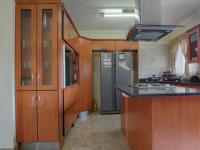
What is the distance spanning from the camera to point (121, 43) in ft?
20.5

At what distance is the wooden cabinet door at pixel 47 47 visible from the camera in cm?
305

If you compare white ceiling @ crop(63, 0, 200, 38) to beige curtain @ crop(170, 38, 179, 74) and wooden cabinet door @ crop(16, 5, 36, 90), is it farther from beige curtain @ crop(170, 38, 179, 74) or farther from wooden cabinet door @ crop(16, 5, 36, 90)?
wooden cabinet door @ crop(16, 5, 36, 90)

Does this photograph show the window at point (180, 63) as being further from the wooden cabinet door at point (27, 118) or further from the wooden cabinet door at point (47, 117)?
the wooden cabinet door at point (27, 118)

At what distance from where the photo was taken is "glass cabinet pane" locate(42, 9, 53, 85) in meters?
3.10

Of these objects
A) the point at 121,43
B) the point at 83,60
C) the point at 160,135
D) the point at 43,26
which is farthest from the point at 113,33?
the point at 160,135

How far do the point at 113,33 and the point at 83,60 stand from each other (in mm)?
1512

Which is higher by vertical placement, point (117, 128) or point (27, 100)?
point (27, 100)

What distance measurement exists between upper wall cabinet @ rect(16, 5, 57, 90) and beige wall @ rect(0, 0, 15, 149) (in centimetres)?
8

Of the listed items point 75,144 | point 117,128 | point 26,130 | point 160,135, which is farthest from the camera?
point 117,128

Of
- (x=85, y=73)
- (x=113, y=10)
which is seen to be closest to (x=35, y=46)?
(x=113, y=10)

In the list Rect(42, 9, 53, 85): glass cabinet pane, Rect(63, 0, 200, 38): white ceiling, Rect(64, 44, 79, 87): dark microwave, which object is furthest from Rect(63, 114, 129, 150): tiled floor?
Rect(63, 0, 200, 38): white ceiling

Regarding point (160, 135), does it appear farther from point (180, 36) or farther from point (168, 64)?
point (168, 64)

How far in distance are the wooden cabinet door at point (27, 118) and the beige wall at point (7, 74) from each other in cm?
11

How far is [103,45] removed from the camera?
20.4 feet
